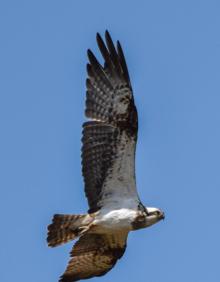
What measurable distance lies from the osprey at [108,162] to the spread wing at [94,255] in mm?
32

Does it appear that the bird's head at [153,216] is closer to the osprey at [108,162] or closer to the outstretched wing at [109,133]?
the osprey at [108,162]

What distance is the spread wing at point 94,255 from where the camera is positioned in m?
Result: 10.5

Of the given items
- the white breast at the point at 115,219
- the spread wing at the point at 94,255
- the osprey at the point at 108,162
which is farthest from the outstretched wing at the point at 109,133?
the spread wing at the point at 94,255

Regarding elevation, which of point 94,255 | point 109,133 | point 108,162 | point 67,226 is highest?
point 109,133

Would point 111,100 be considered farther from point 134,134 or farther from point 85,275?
point 85,275

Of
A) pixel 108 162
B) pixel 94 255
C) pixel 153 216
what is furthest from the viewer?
pixel 94 255

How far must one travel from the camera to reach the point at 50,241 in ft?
33.8

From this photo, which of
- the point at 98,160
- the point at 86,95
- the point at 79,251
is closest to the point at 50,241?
the point at 79,251

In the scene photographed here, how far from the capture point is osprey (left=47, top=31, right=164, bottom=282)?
1009cm

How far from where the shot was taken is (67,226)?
10.2 m

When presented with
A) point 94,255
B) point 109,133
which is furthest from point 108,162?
point 94,255

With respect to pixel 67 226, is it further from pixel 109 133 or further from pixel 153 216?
pixel 109 133

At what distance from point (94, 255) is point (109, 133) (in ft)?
5.78

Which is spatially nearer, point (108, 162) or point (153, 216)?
point (153, 216)
